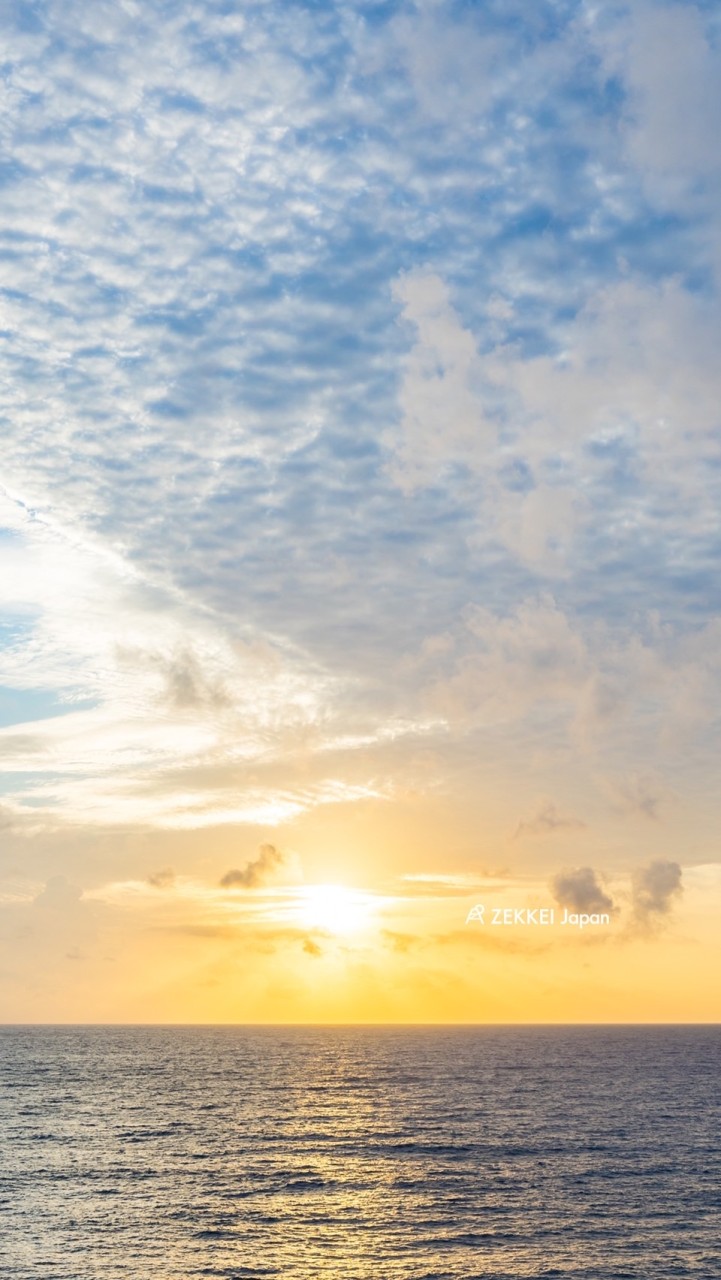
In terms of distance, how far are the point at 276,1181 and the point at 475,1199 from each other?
1892 cm

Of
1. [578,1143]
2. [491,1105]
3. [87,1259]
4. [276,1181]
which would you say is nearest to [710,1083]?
[491,1105]

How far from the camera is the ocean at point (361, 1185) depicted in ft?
212

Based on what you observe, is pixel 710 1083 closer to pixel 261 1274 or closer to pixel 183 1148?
pixel 183 1148

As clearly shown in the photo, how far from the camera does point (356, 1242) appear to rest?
68.6 m

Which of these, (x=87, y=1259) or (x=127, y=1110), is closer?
(x=87, y=1259)

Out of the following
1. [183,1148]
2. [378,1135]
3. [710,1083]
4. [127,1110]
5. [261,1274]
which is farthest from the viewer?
[710,1083]

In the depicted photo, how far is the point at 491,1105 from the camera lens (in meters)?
136

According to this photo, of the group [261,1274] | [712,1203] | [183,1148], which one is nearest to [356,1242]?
[261,1274]

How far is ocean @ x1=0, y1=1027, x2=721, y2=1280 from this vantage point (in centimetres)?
6469

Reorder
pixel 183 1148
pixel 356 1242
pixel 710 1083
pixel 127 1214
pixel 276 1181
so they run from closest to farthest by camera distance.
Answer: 1. pixel 356 1242
2. pixel 127 1214
3. pixel 276 1181
4. pixel 183 1148
5. pixel 710 1083

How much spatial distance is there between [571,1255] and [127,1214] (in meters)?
34.8

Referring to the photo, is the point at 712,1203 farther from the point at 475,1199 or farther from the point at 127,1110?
the point at 127,1110

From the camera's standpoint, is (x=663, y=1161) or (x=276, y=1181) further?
(x=663, y=1161)

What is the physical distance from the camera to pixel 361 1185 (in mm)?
86500
